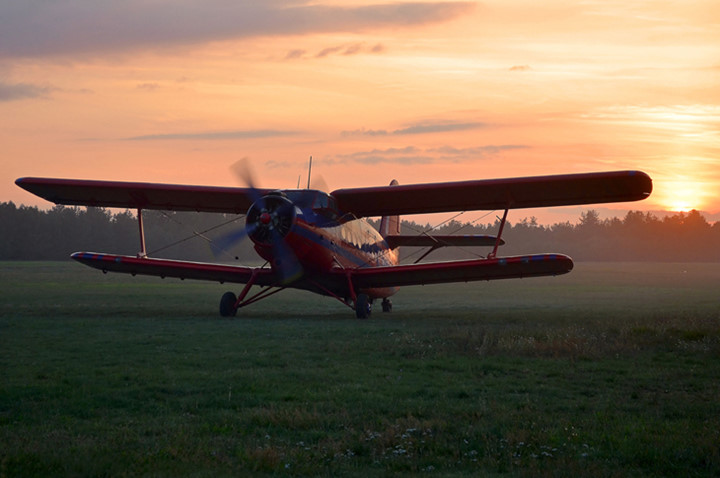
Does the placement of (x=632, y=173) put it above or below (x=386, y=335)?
above

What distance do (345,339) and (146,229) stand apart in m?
110

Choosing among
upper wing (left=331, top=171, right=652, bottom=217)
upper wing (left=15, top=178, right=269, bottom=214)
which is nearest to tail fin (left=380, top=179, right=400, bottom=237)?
upper wing (left=331, top=171, right=652, bottom=217)

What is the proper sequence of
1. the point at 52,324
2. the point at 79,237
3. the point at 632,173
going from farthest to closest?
the point at 79,237 < the point at 632,173 < the point at 52,324

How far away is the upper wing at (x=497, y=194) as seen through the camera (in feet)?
59.9

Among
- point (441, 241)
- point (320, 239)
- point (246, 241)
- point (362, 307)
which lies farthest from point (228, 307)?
point (246, 241)

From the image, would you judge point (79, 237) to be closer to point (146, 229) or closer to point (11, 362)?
point (146, 229)

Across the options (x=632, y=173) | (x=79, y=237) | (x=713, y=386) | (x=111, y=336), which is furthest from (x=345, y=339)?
(x=79, y=237)

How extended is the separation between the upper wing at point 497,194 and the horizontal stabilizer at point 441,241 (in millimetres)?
1864

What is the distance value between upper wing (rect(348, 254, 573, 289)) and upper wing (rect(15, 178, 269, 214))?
3.86 m

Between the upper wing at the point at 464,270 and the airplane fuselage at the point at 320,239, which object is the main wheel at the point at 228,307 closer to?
the airplane fuselage at the point at 320,239

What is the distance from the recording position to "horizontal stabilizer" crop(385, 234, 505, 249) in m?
23.2

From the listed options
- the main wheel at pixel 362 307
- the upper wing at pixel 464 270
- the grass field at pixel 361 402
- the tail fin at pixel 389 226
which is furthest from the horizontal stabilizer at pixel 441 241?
the grass field at pixel 361 402

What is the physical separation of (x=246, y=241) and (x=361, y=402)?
364 ft

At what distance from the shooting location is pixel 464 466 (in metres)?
5.82
